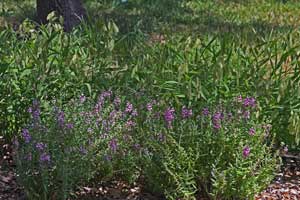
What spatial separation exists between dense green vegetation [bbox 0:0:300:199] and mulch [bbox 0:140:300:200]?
0.33ft

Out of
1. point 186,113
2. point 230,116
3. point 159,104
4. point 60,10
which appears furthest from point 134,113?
point 60,10

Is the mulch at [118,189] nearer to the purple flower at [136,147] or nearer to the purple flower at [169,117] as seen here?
the purple flower at [136,147]

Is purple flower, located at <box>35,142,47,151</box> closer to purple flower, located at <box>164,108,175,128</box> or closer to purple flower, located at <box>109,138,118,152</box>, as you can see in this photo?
purple flower, located at <box>109,138,118,152</box>

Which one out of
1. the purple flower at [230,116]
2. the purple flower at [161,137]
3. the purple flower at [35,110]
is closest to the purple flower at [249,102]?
the purple flower at [230,116]

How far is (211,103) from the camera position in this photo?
4.22 meters

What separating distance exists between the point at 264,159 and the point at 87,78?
1366 millimetres

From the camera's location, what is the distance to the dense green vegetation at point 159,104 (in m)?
3.73

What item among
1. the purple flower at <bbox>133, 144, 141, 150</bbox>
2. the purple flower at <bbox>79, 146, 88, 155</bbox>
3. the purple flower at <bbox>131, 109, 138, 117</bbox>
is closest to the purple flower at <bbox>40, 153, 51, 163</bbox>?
the purple flower at <bbox>79, 146, 88, 155</bbox>

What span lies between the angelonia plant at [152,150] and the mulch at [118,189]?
3.2 inches

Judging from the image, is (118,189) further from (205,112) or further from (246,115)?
(246,115)

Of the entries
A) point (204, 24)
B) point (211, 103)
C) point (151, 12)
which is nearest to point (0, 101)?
point (211, 103)

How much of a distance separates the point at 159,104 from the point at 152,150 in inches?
14.6

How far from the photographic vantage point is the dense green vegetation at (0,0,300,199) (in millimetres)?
3730

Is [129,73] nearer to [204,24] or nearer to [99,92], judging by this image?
[99,92]
